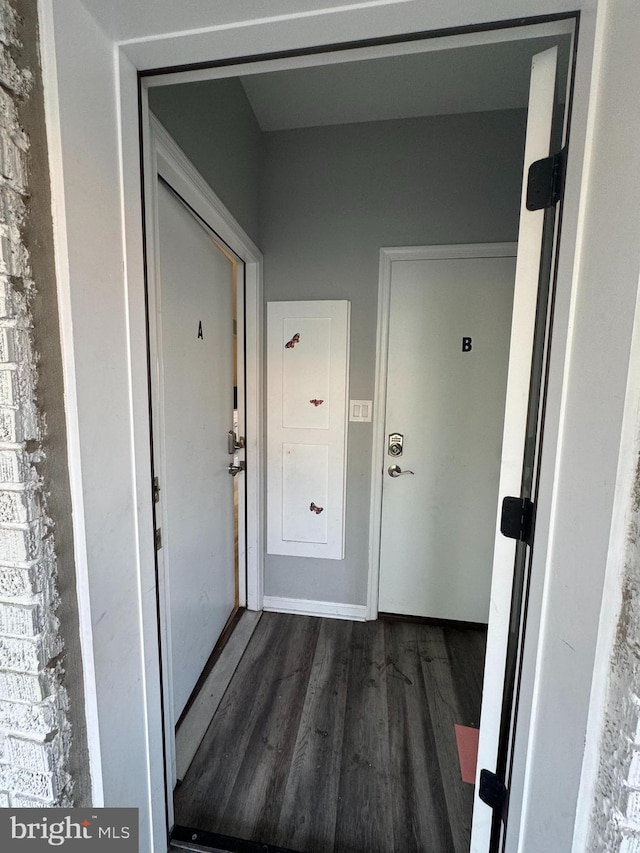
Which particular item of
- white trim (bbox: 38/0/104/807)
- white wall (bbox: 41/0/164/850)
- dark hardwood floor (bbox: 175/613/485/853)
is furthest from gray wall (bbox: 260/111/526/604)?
white trim (bbox: 38/0/104/807)

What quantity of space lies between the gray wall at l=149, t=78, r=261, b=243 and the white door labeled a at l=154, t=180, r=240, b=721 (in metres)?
0.17

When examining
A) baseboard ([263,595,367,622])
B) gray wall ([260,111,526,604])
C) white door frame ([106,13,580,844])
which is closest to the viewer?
white door frame ([106,13,580,844])

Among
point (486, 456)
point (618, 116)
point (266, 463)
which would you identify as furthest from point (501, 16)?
point (266, 463)

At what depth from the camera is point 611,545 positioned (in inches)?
20.9

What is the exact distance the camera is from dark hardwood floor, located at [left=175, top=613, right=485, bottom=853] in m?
1.15

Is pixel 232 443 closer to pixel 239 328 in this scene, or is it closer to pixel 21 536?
pixel 239 328

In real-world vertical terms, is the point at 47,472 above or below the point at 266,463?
above

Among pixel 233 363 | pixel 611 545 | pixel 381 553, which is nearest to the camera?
pixel 611 545

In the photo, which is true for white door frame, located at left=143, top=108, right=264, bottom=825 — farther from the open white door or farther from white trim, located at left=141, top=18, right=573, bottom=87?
the open white door

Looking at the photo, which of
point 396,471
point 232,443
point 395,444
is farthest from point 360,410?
point 232,443

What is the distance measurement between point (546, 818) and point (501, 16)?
147 cm

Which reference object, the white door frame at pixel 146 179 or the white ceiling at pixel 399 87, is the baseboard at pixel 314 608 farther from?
the white ceiling at pixel 399 87

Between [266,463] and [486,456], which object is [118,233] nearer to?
[266,463]

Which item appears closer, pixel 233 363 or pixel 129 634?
pixel 129 634
